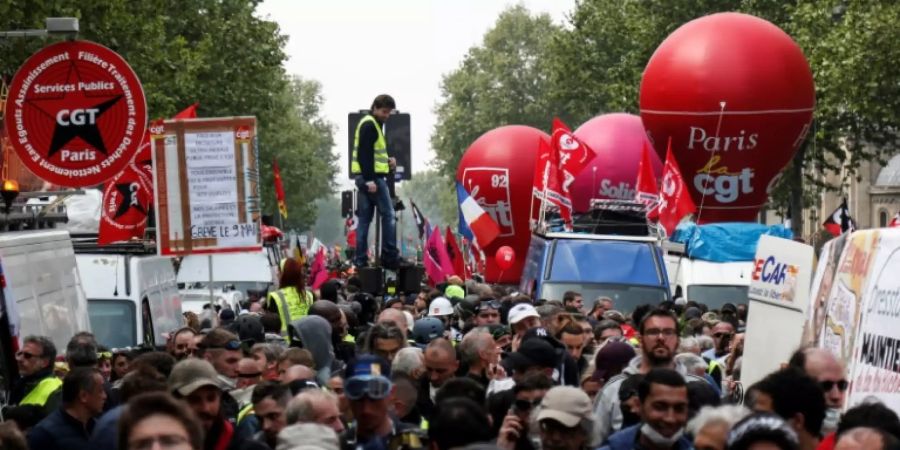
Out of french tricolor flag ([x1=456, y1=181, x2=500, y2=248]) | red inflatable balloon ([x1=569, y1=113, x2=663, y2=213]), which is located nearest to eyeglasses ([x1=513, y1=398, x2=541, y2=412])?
french tricolor flag ([x1=456, y1=181, x2=500, y2=248])

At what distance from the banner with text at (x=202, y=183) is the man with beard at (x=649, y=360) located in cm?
808

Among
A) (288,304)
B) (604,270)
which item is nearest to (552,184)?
(604,270)

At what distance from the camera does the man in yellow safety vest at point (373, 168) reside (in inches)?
834

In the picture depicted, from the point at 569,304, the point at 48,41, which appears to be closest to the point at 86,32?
the point at 48,41

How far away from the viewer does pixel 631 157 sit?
142 feet

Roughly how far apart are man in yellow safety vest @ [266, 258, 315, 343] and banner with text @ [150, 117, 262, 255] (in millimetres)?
915

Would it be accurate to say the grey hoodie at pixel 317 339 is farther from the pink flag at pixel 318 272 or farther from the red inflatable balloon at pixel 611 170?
the red inflatable balloon at pixel 611 170

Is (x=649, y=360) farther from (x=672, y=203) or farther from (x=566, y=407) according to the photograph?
(x=672, y=203)

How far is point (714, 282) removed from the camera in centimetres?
2900

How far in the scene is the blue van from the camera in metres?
26.4

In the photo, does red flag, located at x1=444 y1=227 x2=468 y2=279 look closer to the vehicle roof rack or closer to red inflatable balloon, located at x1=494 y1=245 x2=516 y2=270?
red inflatable balloon, located at x1=494 y1=245 x2=516 y2=270

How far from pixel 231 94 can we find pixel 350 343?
124 feet

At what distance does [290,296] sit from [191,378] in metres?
8.85

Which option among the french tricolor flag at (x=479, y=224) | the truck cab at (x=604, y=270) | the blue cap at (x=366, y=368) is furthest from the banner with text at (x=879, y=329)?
the french tricolor flag at (x=479, y=224)
